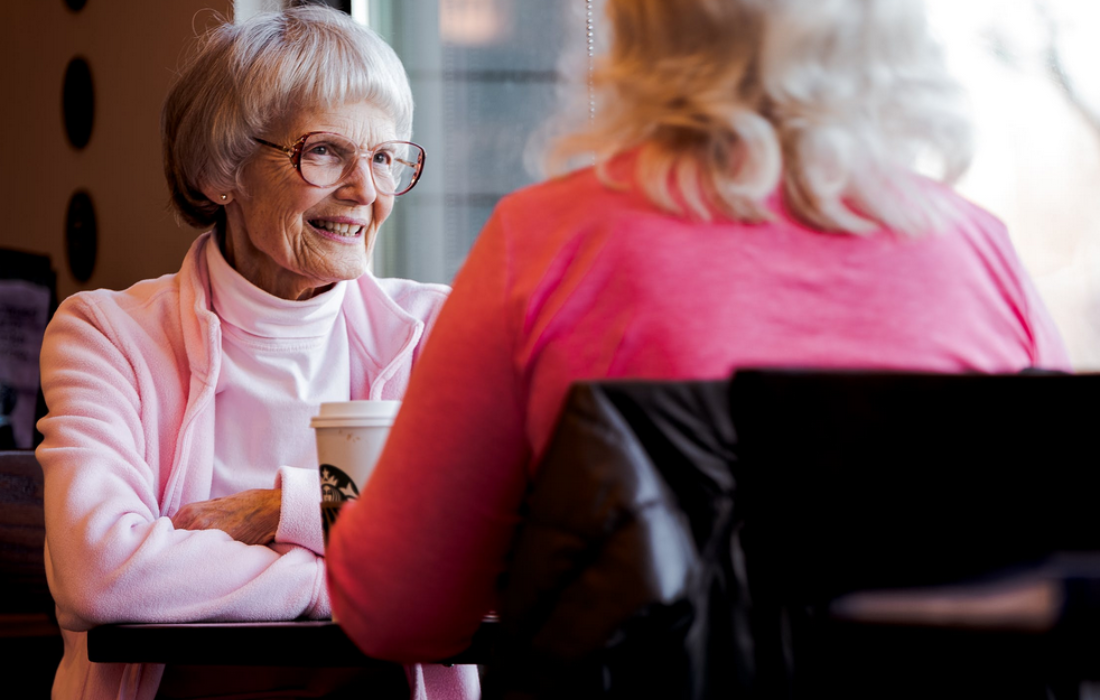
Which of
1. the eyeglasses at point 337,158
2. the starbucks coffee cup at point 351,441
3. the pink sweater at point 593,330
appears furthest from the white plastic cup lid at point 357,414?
the eyeglasses at point 337,158

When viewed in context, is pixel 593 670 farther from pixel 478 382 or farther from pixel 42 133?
pixel 42 133

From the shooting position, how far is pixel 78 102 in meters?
3.16

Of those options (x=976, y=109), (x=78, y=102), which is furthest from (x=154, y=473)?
(x=78, y=102)

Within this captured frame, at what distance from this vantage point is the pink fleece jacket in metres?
1.16

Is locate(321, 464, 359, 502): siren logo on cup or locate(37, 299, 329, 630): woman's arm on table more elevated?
locate(321, 464, 359, 502): siren logo on cup

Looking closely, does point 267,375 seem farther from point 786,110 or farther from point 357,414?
point 786,110

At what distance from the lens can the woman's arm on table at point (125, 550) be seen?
1150mm

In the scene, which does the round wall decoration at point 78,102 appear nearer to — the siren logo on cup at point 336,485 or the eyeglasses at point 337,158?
the eyeglasses at point 337,158

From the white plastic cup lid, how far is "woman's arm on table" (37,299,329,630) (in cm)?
32

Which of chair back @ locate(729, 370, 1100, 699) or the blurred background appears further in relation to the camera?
the blurred background

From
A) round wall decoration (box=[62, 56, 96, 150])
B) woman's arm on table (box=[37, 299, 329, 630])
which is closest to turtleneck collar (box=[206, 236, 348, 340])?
woman's arm on table (box=[37, 299, 329, 630])

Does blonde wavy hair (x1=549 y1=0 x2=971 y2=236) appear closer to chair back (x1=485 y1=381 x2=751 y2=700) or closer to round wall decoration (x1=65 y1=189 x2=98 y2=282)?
chair back (x1=485 y1=381 x2=751 y2=700)

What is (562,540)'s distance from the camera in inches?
23.1

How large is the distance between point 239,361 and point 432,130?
125 cm
